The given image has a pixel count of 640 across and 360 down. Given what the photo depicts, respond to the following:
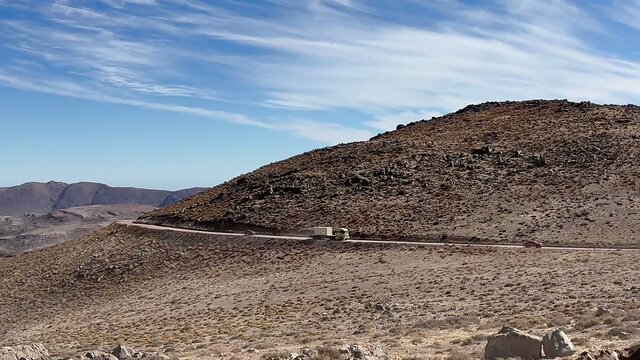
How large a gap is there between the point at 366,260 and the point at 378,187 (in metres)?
19.4

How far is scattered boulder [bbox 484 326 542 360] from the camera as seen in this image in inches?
555

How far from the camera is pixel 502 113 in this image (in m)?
82.8

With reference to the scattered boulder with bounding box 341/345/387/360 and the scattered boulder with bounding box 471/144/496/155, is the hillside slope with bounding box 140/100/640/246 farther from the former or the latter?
the scattered boulder with bounding box 341/345/387/360

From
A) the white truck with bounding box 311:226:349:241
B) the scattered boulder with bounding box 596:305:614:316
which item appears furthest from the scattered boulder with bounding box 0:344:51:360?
the white truck with bounding box 311:226:349:241

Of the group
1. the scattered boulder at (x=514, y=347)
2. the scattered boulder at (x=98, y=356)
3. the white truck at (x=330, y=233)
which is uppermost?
the white truck at (x=330, y=233)

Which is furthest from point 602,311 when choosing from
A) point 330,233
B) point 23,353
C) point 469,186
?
point 469,186

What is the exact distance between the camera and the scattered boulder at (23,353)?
16.7 m

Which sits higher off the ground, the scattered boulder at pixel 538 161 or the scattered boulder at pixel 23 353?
the scattered boulder at pixel 538 161

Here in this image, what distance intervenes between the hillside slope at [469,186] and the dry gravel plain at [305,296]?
19.2ft

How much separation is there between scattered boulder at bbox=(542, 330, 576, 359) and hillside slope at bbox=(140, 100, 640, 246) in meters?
28.8

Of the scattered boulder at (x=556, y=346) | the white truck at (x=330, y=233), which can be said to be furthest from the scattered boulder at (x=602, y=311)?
the white truck at (x=330, y=233)

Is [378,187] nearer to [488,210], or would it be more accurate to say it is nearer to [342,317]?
[488,210]

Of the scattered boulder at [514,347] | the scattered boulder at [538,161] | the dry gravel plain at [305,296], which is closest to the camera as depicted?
the scattered boulder at [514,347]

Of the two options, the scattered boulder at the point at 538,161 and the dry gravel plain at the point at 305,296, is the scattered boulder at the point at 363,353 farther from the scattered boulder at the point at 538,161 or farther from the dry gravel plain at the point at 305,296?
the scattered boulder at the point at 538,161
